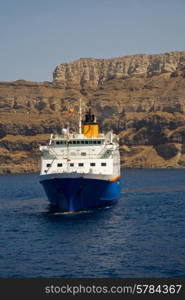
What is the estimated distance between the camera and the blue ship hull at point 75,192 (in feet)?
182

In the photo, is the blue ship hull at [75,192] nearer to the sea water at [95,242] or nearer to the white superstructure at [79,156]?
the sea water at [95,242]

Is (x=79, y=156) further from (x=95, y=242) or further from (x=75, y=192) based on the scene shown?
(x=95, y=242)

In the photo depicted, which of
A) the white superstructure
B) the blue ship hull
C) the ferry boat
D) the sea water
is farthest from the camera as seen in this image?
the white superstructure

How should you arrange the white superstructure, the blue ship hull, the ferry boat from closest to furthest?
1. the blue ship hull
2. the ferry boat
3. the white superstructure

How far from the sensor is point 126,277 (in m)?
32.6

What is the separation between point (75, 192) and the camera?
55562 mm

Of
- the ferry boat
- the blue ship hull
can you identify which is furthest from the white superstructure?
the blue ship hull

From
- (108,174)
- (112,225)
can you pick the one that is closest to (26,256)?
(112,225)

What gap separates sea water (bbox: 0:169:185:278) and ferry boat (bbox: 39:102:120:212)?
1.19 metres

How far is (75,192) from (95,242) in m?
13.2

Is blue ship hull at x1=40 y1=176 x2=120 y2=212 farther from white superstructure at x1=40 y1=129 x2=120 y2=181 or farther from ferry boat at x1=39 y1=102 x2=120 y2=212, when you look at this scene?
white superstructure at x1=40 y1=129 x2=120 y2=181

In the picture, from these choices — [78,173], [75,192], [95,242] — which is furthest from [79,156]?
[95,242]

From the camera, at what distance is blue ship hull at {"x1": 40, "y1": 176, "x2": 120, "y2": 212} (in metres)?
55.3

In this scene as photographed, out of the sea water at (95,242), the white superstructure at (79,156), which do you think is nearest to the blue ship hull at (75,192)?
the sea water at (95,242)
